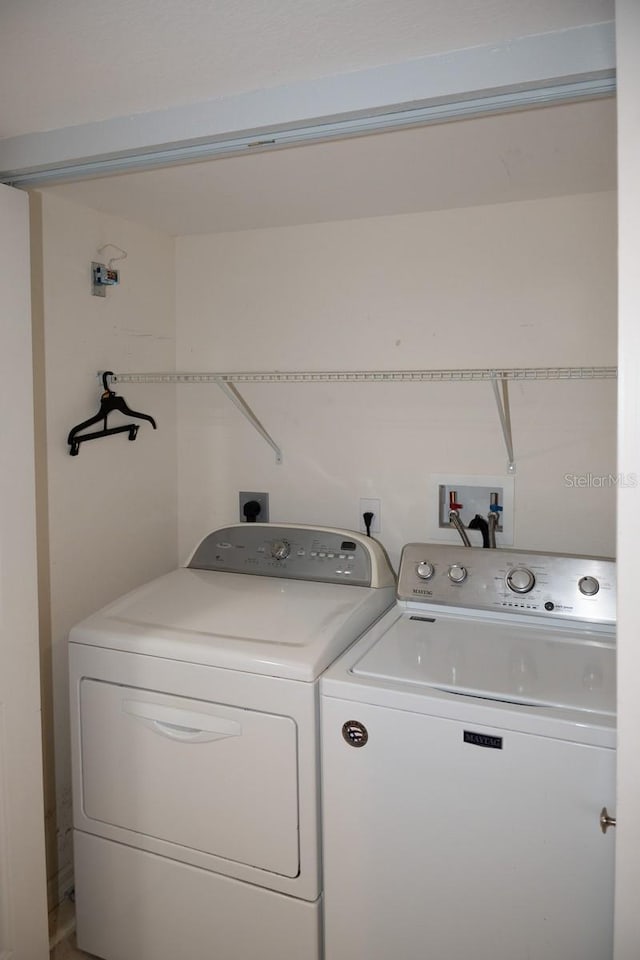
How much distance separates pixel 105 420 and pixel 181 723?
3.33ft

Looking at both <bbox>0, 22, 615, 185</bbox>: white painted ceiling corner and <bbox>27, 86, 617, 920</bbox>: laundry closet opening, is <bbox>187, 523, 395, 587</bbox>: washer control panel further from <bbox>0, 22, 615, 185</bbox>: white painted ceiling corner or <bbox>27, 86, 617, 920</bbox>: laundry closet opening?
<bbox>0, 22, 615, 185</bbox>: white painted ceiling corner

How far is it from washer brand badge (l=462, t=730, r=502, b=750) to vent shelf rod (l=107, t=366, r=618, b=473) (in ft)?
2.76

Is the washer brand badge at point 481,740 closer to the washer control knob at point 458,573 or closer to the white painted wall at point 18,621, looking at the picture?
the washer control knob at point 458,573

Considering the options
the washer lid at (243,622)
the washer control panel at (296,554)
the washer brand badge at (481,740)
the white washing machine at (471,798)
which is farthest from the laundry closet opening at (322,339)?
the washer brand badge at (481,740)

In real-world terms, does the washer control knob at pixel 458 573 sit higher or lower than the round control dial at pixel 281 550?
lower

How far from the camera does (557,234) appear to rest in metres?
2.10

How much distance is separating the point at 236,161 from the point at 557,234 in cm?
97

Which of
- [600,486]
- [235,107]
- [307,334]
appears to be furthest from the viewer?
[307,334]

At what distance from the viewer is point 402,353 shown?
92.4 inches

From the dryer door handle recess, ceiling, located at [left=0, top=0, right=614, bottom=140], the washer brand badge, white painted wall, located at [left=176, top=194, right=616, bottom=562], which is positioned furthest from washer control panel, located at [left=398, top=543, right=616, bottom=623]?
ceiling, located at [left=0, top=0, right=614, bottom=140]

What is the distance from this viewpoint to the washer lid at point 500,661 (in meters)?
1.54

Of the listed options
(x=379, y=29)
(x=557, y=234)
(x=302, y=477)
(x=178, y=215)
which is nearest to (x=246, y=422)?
(x=302, y=477)

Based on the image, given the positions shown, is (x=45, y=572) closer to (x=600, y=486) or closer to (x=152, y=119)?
(x=152, y=119)

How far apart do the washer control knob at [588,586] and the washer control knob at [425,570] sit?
16.1 inches
